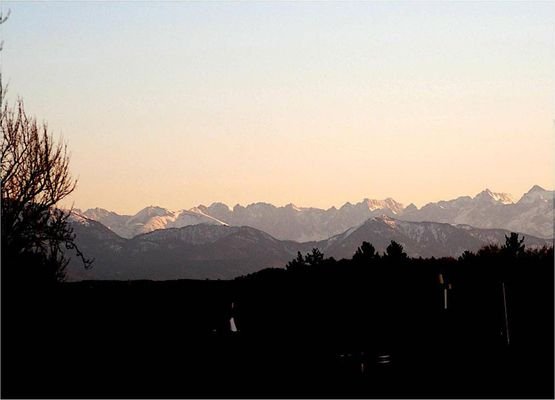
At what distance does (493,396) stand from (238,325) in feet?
52.0

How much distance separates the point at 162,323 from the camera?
35.0 metres

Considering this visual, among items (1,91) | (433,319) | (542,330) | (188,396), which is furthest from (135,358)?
(1,91)

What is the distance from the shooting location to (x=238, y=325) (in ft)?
120

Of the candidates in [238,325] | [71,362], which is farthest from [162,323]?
A: [71,362]

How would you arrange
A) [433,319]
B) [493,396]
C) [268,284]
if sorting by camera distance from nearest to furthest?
[493,396], [433,319], [268,284]

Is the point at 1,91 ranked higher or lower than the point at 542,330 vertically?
higher

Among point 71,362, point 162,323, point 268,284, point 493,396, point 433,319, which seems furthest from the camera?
point 268,284

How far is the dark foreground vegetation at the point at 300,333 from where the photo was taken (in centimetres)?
2397

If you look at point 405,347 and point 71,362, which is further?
point 405,347

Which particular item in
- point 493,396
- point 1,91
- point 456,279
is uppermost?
point 1,91

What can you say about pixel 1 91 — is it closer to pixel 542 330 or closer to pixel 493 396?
pixel 542 330

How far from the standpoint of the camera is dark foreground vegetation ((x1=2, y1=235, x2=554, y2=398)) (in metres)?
24.0

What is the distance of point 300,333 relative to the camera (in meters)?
33.5

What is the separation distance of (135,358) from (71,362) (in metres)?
1.63
